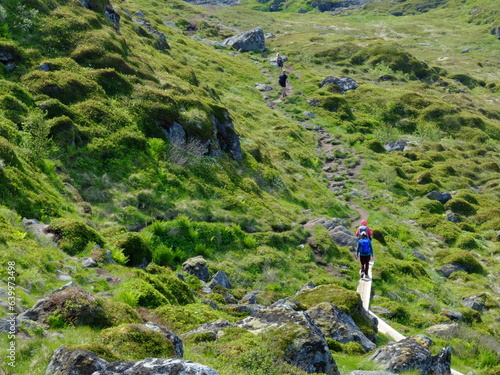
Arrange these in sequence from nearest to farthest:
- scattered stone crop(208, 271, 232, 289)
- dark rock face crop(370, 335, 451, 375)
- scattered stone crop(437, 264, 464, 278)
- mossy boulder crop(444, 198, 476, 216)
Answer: dark rock face crop(370, 335, 451, 375), scattered stone crop(208, 271, 232, 289), scattered stone crop(437, 264, 464, 278), mossy boulder crop(444, 198, 476, 216)

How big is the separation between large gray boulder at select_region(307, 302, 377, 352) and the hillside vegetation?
1.97 ft

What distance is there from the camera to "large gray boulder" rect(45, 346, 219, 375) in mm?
6184

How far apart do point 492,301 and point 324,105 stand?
3562 centimetres

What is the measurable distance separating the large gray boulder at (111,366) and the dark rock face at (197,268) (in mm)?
10702

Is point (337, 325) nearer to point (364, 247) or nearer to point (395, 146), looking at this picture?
point (364, 247)

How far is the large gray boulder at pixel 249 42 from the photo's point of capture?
3300 inches

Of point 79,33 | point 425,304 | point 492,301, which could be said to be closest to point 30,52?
point 79,33

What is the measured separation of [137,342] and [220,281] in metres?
9.33

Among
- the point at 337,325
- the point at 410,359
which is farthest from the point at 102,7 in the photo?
the point at 410,359

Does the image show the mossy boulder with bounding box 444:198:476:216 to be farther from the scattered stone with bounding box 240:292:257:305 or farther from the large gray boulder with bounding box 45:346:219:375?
the large gray boulder with bounding box 45:346:219:375

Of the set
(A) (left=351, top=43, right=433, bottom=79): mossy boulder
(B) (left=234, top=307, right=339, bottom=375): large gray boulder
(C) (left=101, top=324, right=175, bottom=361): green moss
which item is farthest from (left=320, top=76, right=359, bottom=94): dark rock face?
(C) (left=101, top=324, right=175, bottom=361): green moss

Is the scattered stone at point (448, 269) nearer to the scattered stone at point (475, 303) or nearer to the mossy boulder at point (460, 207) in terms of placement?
the scattered stone at point (475, 303)

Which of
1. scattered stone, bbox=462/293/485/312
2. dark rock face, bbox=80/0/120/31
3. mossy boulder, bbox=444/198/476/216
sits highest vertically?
dark rock face, bbox=80/0/120/31

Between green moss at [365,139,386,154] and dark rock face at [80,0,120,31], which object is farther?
green moss at [365,139,386,154]
